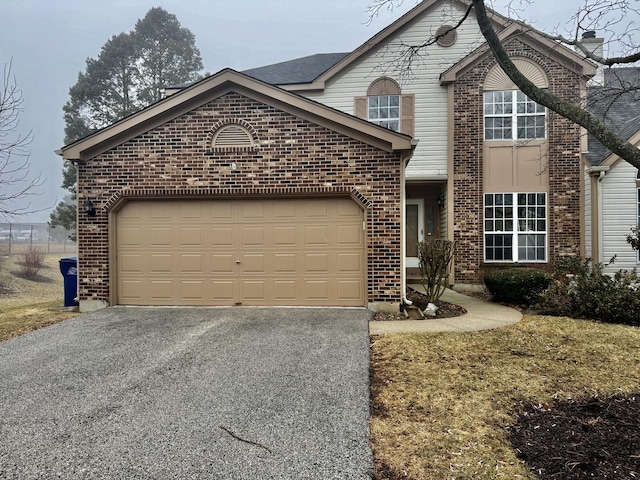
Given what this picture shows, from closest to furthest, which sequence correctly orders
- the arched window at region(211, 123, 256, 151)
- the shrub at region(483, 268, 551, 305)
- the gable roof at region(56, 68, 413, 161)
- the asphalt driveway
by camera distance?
the asphalt driveway → the gable roof at region(56, 68, 413, 161) → the arched window at region(211, 123, 256, 151) → the shrub at region(483, 268, 551, 305)

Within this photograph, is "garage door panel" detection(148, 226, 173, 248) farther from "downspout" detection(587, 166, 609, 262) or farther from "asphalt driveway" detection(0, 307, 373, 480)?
"downspout" detection(587, 166, 609, 262)

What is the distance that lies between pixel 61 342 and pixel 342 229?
5.16 metres

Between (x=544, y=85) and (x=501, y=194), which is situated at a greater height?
(x=544, y=85)

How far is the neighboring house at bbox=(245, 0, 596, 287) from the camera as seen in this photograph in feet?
35.4

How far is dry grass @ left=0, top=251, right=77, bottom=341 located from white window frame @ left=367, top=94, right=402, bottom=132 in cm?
931

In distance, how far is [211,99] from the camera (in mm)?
7918

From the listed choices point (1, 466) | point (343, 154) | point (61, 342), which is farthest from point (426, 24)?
Answer: point (1, 466)

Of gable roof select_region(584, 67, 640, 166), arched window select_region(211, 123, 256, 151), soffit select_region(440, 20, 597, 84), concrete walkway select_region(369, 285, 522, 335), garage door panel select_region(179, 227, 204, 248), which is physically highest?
soffit select_region(440, 20, 597, 84)

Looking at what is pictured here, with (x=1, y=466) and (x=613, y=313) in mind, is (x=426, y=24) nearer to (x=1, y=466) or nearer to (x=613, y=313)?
(x=613, y=313)

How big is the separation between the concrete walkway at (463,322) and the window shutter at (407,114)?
5.66 meters

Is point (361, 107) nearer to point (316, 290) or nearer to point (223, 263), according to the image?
point (316, 290)

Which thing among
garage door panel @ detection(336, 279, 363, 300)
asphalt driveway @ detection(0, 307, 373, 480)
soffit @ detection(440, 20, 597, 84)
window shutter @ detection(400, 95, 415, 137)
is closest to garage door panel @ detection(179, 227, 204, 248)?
asphalt driveway @ detection(0, 307, 373, 480)

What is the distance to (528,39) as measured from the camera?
1102 centimetres

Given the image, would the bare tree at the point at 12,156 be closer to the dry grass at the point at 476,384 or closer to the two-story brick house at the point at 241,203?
the two-story brick house at the point at 241,203
